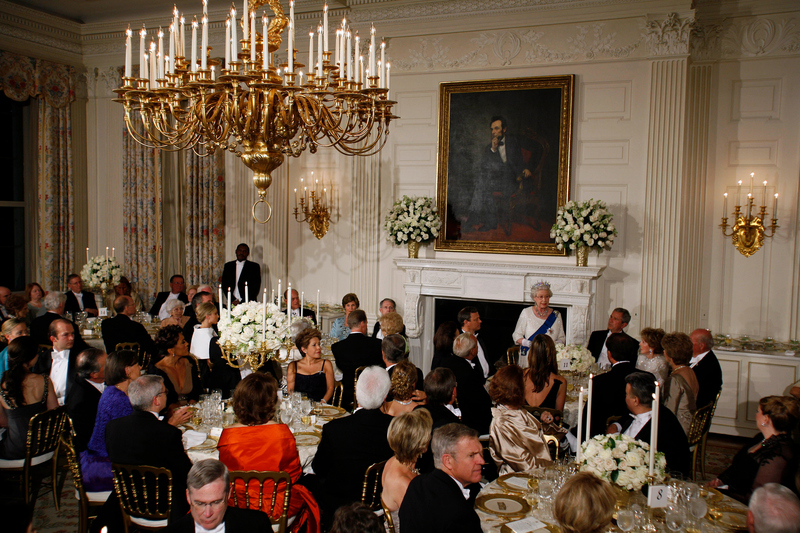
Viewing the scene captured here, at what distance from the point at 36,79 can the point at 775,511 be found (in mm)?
11617

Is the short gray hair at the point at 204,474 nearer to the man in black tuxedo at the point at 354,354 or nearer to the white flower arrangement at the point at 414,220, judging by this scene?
the man in black tuxedo at the point at 354,354

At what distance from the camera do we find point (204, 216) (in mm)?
10711

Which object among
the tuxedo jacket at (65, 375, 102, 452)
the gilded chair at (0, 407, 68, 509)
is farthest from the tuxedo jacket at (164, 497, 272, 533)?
the gilded chair at (0, 407, 68, 509)

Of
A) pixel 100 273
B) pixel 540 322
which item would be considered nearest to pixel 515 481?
pixel 540 322

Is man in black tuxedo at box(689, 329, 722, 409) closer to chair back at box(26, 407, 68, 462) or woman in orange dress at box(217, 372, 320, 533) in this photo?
woman in orange dress at box(217, 372, 320, 533)

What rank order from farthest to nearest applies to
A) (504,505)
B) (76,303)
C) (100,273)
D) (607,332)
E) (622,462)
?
(100,273)
(76,303)
(607,332)
(504,505)
(622,462)

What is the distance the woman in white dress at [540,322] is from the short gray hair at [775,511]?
15.1ft

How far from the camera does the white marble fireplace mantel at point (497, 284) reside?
8.16 m

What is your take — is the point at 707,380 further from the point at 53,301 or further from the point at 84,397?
the point at 53,301

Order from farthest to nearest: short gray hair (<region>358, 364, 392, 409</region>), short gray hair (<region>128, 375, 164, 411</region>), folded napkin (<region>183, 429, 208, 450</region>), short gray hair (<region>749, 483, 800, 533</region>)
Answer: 1. folded napkin (<region>183, 429, 208, 450</region>)
2. short gray hair (<region>358, 364, 392, 409</region>)
3. short gray hair (<region>128, 375, 164, 411</region>)
4. short gray hair (<region>749, 483, 800, 533</region>)

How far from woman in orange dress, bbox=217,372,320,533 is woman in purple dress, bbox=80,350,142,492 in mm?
1070

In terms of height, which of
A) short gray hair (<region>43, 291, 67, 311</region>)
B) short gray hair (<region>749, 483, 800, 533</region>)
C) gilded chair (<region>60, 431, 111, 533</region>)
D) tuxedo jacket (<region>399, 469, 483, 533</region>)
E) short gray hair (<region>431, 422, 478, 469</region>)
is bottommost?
gilded chair (<region>60, 431, 111, 533</region>)

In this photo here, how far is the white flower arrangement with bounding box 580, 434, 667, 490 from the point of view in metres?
3.26

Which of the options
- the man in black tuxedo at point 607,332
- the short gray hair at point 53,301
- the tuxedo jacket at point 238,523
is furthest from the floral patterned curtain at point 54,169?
the tuxedo jacket at point 238,523
